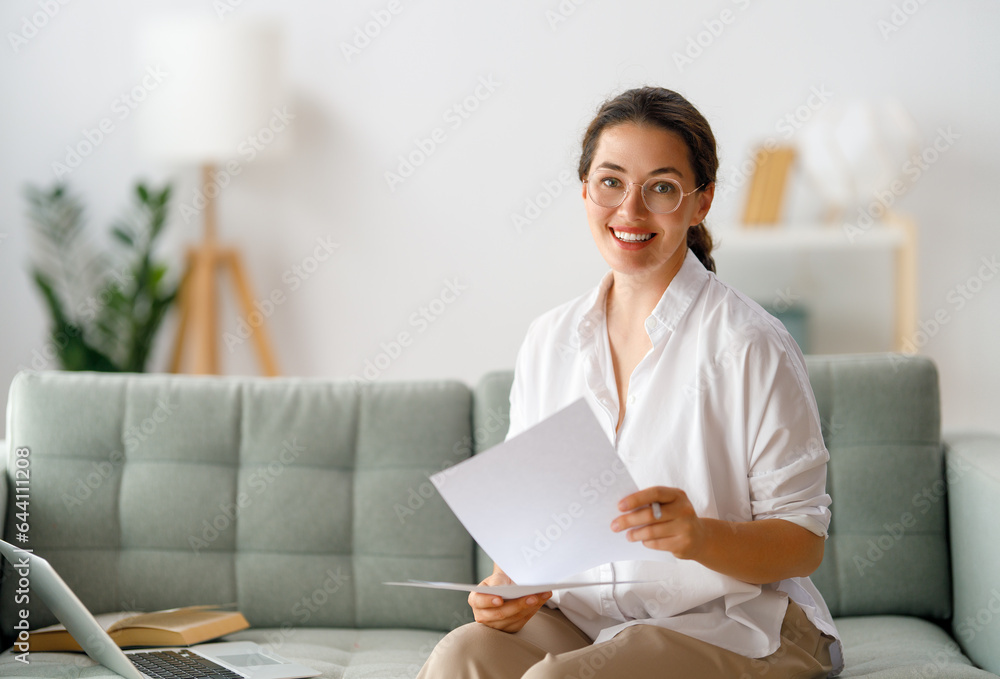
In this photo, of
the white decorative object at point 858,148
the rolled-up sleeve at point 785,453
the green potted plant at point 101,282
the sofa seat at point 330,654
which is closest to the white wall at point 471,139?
the green potted plant at point 101,282

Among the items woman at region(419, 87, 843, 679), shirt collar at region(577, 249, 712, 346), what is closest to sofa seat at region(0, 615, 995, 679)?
woman at region(419, 87, 843, 679)

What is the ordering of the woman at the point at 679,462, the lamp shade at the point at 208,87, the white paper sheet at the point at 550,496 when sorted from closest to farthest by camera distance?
the white paper sheet at the point at 550,496
the woman at the point at 679,462
the lamp shade at the point at 208,87

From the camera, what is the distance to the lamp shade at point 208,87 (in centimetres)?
314

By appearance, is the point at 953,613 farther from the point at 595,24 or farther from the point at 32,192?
the point at 32,192

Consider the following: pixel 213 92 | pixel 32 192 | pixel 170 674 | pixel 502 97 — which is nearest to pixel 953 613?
pixel 170 674

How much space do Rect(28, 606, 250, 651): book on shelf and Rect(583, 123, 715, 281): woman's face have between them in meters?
0.97

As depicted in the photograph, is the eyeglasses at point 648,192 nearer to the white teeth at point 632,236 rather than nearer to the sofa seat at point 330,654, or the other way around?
the white teeth at point 632,236

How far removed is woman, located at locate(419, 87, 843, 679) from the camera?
1209 millimetres

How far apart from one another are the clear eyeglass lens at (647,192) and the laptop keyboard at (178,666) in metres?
0.91

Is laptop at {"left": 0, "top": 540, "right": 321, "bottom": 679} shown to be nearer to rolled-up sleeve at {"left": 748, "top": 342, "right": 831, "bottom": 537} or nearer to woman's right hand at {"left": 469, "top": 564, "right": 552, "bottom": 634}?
woman's right hand at {"left": 469, "top": 564, "right": 552, "bottom": 634}

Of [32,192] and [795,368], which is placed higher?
[32,192]

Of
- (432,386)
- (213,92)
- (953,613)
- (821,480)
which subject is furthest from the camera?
(213,92)

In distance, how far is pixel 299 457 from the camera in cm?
186

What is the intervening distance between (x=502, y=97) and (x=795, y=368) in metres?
2.44
